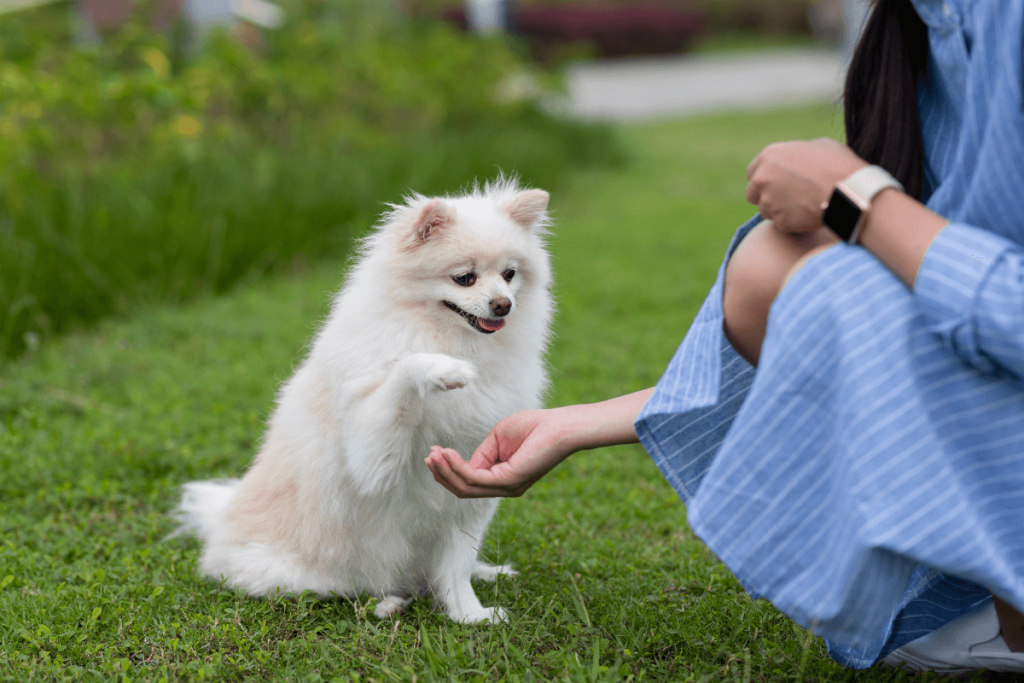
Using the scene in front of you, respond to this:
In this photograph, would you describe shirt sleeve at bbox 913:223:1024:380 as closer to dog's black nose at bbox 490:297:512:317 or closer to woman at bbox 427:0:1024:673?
woman at bbox 427:0:1024:673

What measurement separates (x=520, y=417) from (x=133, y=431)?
6.44 feet

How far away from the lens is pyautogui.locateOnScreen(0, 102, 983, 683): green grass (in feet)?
6.25

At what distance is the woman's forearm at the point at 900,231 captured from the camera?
1375 mm

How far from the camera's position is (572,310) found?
16.0 ft

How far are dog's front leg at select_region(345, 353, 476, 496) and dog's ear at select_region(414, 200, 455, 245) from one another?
1.10ft

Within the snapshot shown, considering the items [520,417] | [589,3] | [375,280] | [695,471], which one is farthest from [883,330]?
[589,3]

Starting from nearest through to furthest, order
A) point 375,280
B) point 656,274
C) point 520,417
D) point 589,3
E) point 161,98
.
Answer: point 520,417 < point 375,280 < point 161,98 < point 656,274 < point 589,3

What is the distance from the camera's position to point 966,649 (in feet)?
5.76

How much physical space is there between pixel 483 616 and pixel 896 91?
1459mm

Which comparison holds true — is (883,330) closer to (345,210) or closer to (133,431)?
(133,431)

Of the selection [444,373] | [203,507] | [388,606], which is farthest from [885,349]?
[203,507]

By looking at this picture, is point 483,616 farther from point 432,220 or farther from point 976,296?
point 976,296

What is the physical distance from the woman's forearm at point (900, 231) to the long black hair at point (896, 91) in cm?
25

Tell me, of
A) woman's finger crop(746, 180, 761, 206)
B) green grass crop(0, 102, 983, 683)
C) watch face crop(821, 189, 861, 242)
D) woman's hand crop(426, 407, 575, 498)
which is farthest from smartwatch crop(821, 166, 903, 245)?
woman's hand crop(426, 407, 575, 498)
